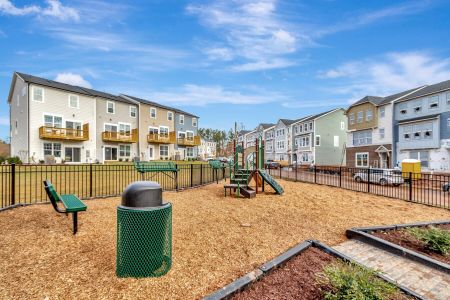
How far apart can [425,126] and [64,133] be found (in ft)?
137

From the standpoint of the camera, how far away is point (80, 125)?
103 feet

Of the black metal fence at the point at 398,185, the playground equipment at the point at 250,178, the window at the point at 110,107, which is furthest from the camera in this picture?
the window at the point at 110,107

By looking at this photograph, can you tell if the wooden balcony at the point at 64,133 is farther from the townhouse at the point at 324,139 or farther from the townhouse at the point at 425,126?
the townhouse at the point at 425,126

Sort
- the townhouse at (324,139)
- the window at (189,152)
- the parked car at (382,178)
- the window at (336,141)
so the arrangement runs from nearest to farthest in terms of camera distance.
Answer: the parked car at (382,178) < the townhouse at (324,139) < the window at (189,152) < the window at (336,141)

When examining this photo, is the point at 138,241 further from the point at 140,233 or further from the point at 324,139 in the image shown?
the point at 324,139

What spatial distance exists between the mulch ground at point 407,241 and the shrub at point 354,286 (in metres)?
2.14

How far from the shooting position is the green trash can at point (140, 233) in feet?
12.2

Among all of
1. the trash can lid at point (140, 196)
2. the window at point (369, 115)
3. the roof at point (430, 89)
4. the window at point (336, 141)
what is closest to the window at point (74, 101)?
the trash can lid at point (140, 196)

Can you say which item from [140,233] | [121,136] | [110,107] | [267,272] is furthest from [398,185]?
[110,107]

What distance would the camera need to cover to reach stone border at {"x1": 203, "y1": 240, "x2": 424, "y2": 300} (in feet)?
10.8

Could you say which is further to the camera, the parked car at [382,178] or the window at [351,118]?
the window at [351,118]

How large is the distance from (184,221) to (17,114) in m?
34.1

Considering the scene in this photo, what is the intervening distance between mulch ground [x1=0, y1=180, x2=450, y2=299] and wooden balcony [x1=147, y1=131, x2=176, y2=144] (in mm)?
31384

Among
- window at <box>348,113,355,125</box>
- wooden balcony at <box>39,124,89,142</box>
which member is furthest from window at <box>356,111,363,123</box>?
wooden balcony at <box>39,124,89,142</box>
